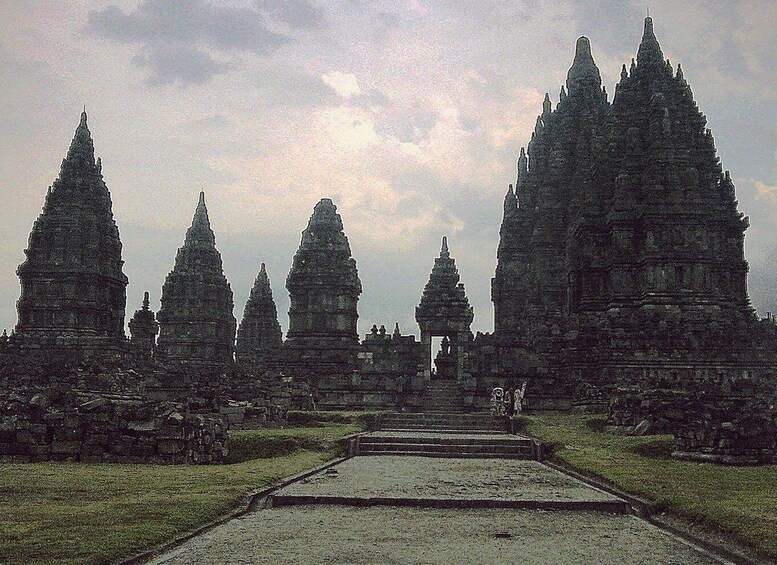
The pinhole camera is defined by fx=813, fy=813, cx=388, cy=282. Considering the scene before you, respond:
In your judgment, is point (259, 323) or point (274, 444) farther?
point (259, 323)

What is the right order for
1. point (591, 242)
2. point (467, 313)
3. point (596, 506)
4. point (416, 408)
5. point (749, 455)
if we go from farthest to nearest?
point (591, 242) < point (467, 313) < point (416, 408) < point (749, 455) < point (596, 506)

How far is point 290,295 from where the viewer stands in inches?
2051

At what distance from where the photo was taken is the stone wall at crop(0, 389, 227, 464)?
695 inches

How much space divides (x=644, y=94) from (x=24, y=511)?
4549 centimetres

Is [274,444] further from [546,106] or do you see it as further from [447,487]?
[546,106]

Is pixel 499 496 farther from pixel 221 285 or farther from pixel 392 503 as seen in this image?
pixel 221 285

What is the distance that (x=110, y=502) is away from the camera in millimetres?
11305

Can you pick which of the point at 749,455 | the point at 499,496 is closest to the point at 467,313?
the point at 749,455

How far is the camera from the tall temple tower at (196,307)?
68625mm

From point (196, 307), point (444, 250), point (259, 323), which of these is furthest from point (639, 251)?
point (259, 323)

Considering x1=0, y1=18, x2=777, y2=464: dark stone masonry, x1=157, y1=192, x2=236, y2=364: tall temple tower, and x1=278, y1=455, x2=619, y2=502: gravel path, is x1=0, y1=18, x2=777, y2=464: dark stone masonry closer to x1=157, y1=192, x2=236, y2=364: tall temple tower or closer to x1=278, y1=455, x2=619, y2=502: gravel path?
x1=157, y1=192, x2=236, y2=364: tall temple tower

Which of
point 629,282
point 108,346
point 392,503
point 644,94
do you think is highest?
point 644,94

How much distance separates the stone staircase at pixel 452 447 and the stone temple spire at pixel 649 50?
3506 cm

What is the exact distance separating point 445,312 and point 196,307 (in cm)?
3221
